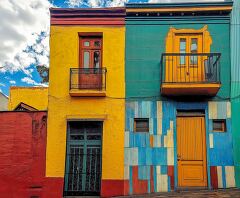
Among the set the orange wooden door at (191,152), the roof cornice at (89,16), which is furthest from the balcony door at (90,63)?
the orange wooden door at (191,152)

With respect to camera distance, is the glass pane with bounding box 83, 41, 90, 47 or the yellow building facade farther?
the glass pane with bounding box 83, 41, 90, 47

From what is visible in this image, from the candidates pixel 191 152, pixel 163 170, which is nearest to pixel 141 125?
pixel 163 170

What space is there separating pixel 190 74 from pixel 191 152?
8.65 feet

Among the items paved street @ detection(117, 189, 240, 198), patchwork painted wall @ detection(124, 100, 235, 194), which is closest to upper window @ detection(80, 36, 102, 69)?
patchwork painted wall @ detection(124, 100, 235, 194)

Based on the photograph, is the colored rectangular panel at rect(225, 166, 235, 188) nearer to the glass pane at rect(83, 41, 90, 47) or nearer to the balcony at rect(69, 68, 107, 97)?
the balcony at rect(69, 68, 107, 97)

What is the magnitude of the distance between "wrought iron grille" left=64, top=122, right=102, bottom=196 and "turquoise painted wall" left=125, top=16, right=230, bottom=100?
6.05ft

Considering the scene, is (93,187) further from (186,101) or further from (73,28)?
(73,28)

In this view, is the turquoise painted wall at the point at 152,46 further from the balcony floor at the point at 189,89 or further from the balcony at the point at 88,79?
the balcony at the point at 88,79

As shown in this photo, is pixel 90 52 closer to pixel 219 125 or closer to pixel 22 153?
pixel 22 153

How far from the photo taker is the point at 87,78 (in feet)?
41.1

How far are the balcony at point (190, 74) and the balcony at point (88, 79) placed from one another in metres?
2.11

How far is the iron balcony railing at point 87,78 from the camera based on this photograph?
Answer: 40.7 feet

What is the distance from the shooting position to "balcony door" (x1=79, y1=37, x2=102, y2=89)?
12474 mm

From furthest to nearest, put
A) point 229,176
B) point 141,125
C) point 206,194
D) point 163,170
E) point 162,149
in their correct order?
point 141,125
point 162,149
point 163,170
point 229,176
point 206,194
